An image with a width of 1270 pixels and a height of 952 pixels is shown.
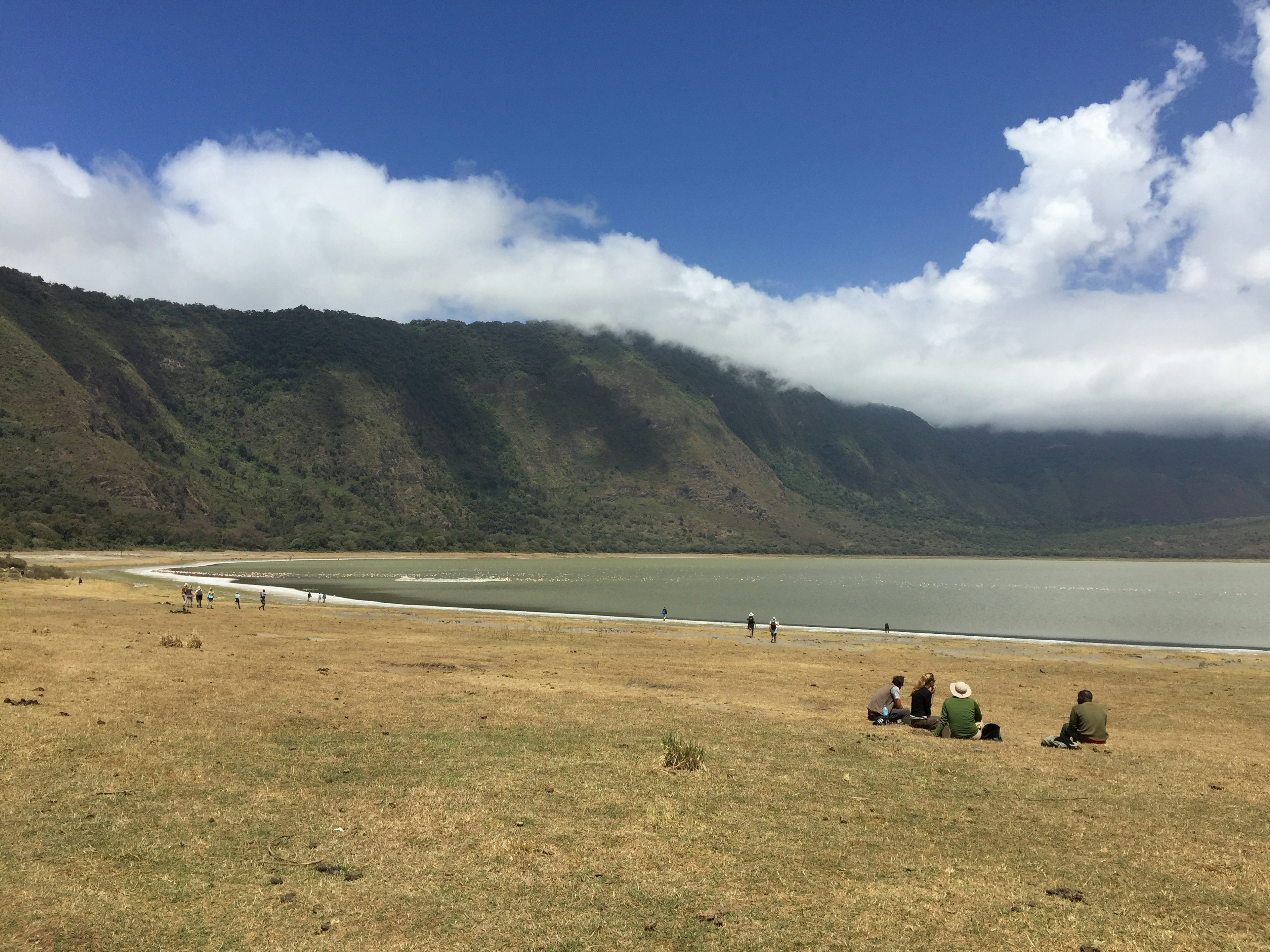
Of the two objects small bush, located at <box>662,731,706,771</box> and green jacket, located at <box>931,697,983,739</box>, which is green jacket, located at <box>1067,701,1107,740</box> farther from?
small bush, located at <box>662,731,706,771</box>

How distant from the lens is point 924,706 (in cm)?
1627

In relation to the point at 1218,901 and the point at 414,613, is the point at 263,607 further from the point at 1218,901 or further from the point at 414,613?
the point at 1218,901

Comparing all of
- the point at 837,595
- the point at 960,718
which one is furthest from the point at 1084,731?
the point at 837,595

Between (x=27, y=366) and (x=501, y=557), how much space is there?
300 ft

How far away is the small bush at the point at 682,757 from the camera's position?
459 inches

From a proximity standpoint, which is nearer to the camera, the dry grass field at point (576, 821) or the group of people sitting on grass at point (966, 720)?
the dry grass field at point (576, 821)

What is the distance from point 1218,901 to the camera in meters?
7.30

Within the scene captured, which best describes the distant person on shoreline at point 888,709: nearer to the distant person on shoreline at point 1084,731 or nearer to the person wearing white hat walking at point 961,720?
the person wearing white hat walking at point 961,720

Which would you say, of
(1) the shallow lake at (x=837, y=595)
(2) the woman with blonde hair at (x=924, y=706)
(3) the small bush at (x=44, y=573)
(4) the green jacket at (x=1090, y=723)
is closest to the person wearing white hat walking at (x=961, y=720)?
(2) the woman with blonde hair at (x=924, y=706)

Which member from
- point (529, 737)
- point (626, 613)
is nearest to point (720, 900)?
point (529, 737)

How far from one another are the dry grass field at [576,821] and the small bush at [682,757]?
139 millimetres

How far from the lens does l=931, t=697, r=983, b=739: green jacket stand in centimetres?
1492

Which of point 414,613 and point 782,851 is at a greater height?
point 782,851

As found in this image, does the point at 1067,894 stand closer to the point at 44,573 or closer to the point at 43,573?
the point at 43,573
